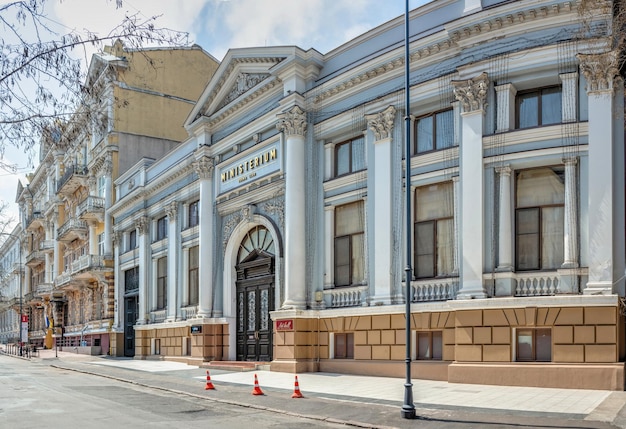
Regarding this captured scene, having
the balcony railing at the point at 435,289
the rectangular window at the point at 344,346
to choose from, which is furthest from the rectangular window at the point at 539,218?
the rectangular window at the point at 344,346

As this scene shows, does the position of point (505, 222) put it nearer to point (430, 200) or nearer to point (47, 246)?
point (430, 200)

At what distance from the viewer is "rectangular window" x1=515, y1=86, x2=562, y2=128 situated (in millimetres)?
17203

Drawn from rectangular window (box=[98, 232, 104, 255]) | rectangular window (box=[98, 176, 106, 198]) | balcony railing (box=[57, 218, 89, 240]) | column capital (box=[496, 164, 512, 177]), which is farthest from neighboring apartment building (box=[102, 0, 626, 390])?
balcony railing (box=[57, 218, 89, 240])

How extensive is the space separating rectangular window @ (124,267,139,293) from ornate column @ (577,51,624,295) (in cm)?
2848

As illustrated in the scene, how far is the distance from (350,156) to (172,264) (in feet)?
46.3

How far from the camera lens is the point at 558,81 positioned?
17094 millimetres

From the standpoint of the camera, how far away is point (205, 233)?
28.5 metres

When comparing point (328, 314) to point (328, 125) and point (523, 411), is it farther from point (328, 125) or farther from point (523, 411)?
point (523, 411)

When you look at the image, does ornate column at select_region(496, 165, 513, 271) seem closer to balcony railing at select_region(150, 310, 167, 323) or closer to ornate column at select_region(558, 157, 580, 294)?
ornate column at select_region(558, 157, 580, 294)

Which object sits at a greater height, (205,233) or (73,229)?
(73,229)

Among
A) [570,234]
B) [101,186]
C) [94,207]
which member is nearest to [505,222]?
[570,234]

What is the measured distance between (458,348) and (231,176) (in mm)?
13858

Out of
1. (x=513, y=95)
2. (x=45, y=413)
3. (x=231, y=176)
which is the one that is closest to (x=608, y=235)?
(x=513, y=95)

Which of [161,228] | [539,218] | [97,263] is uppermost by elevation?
[161,228]
